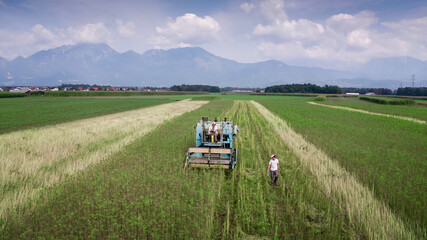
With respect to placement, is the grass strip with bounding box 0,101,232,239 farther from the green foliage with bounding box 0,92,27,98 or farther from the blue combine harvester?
the green foliage with bounding box 0,92,27,98

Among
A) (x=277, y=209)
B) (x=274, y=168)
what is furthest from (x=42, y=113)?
(x=277, y=209)

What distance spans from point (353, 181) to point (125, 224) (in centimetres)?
858

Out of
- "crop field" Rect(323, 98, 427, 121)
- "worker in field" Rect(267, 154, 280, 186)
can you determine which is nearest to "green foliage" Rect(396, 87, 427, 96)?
"crop field" Rect(323, 98, 427, 121)

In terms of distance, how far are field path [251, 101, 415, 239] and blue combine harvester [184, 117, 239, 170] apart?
12.6 feet

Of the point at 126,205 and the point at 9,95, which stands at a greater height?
the point at 9,95

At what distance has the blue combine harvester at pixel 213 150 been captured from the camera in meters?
10.8

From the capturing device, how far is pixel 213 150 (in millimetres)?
10984

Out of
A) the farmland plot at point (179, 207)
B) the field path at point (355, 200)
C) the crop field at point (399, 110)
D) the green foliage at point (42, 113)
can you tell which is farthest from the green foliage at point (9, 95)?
the crop field at point (399, 110)

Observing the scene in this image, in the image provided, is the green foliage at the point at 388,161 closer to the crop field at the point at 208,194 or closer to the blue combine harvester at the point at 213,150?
the crop field at the point at 208,194

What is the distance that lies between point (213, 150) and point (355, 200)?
5704 mm

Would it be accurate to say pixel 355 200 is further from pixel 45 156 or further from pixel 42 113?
pixel 42 113

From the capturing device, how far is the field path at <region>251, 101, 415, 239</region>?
21.1 ft

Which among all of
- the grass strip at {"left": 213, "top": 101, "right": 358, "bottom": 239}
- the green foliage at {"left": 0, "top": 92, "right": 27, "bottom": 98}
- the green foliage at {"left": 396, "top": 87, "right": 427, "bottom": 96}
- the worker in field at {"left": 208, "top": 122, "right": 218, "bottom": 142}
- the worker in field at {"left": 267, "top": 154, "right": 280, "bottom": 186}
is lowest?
the grass strip at {"left": 213, "top": 101, "right": 358, "bottom": 239}

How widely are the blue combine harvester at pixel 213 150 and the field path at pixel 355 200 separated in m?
3.85
